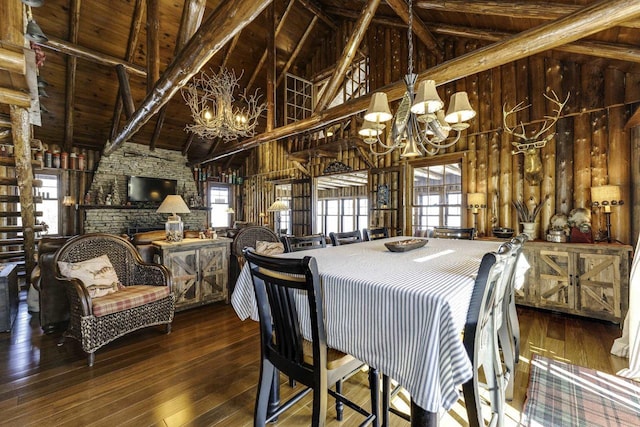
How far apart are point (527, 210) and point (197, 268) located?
460cm

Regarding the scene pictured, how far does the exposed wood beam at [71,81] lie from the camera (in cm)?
493

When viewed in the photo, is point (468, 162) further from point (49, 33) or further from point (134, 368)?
point (49, 33)

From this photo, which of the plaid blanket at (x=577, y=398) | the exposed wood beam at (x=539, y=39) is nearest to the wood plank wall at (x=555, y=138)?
the exposed wood beam at (x=539, y=39)

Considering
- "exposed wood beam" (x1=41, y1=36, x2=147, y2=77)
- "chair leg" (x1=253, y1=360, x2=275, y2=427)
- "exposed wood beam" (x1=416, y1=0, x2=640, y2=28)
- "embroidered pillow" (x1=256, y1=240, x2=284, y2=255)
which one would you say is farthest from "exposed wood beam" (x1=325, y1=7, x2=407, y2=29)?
"chair leg" (x1=253, y1=360, x2=275, y2=427)

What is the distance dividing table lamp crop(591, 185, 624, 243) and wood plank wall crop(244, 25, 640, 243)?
6.6 inches

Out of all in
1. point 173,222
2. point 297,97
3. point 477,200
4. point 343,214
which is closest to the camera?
point 173,222

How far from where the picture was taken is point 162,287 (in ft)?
9.89

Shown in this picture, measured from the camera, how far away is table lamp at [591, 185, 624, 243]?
324cm

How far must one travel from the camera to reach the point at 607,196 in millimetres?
3270

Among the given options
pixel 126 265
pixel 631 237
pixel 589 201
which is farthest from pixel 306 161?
pixel 631 237

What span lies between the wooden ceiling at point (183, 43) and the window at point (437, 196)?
2000 millimetres

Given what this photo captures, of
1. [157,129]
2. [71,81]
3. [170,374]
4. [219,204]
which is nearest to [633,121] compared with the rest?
[170,374]

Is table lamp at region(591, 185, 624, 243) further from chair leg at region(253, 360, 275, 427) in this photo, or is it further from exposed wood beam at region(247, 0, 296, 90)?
exposed wood beam at region(247, 0, 296, 90)

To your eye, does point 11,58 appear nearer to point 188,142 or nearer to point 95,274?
point 95,274
